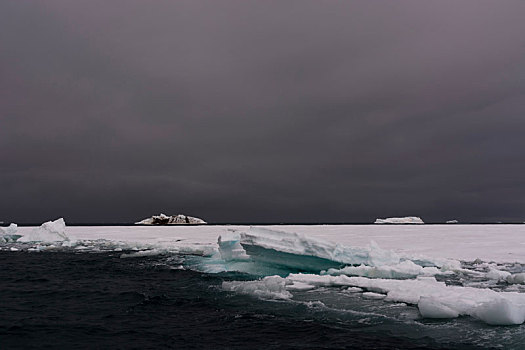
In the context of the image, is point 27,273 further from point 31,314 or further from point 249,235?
point 249,235

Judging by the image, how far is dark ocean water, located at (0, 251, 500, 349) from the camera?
7008mm

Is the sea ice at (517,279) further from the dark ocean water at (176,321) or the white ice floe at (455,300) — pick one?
the dark ocean water at (176,321)

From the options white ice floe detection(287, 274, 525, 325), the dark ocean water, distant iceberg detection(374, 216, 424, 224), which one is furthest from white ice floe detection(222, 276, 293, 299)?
distant iceberg detection(374, 216, 424, 224)

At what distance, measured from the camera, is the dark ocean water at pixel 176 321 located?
7.01m

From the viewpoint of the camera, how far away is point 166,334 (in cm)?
770

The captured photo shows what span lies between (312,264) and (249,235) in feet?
9.16

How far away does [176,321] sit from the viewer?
28.4 ft

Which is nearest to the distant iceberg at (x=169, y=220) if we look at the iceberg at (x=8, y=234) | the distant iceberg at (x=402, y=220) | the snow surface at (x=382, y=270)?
the distant iceberg at (x=402, y=220)

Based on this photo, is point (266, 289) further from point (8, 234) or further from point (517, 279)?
point (8, 234)

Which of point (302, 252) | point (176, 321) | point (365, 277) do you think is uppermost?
point (302, 252)

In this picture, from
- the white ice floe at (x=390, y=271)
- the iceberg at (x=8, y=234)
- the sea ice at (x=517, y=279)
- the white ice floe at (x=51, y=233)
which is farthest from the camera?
the iceberg at (x=8, y=234)

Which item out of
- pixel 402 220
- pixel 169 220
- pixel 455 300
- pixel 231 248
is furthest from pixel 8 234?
pixel 402 220

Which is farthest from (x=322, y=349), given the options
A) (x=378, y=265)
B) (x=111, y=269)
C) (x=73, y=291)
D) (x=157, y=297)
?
(x=111, y=269)

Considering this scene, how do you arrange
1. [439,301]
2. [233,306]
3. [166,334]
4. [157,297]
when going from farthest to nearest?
[157,297]
[233,306]
[439,301]
[166,334]
